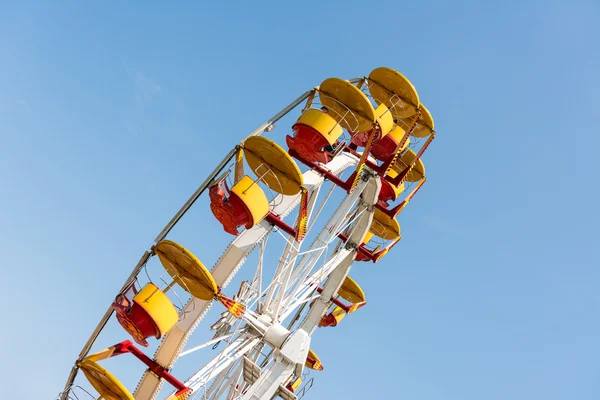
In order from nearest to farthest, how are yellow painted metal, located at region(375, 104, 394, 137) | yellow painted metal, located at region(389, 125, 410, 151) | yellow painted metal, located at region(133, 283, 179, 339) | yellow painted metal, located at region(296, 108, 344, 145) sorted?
yellow painted metal, located at region(133, 283, 179, 339) → yellow painted metal, located at region(296, 108, 344, 145) → yellow painted metal, located at region(375, 104, 394, 137) → yellow painted metal, located at region(389, 125, 410, 151)

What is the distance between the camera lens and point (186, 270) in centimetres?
1708

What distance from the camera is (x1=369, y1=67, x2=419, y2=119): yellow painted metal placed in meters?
23.5

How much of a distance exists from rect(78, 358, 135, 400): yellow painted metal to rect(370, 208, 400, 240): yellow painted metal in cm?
1441

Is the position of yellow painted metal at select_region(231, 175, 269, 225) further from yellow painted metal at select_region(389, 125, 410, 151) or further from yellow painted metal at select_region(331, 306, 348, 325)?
yellow painted metal at select_region(331, 306, 348, 325)

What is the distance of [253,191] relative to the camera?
17547 mm

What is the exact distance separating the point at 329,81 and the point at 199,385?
392 inches

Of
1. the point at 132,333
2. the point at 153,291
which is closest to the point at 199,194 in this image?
the point at 153,291

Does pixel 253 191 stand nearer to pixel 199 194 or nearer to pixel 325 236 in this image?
pixel 199 194

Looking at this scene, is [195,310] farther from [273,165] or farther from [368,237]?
[368,237]

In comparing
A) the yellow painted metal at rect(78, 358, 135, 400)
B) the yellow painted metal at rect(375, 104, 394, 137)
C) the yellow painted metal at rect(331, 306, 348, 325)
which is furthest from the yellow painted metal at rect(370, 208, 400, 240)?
the yellow painted metal at rect(78, 358, 135, 400)

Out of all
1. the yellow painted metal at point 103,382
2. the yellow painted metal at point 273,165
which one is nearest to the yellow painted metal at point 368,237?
the yellow painted metal at point 273,165

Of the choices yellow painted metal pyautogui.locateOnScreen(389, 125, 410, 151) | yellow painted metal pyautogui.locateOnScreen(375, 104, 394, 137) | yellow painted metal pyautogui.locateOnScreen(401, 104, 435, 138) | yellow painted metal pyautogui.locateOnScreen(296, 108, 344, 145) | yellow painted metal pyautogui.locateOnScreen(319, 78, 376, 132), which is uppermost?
yellow painted metal pyautogui.locateOnScreen(401, 104, 435, 138)

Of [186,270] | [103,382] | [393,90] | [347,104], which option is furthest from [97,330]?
[393,90]

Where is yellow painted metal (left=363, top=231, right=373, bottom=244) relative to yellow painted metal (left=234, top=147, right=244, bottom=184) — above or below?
above
